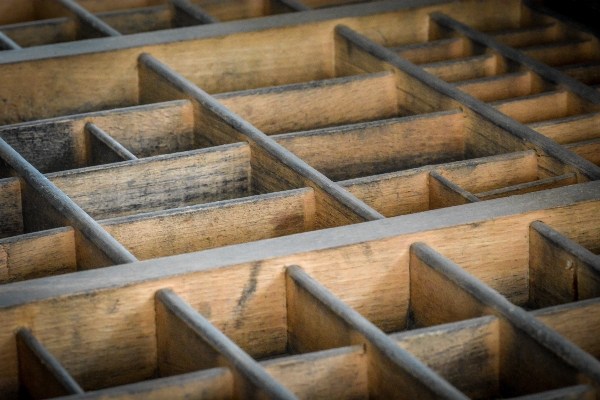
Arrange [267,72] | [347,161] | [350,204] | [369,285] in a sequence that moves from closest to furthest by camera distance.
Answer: [369,285] → [350,204] → [347,161] → [267,72]

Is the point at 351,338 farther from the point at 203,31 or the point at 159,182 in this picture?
the point at 203,31

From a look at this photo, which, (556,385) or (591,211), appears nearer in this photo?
(556,385)

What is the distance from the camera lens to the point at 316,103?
15.8 feet

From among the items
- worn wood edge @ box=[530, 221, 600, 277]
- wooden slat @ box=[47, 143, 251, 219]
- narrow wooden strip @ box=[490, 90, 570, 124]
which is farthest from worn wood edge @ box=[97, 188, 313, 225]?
narrow wooden strip @ box=[490, 90, 570, 124]

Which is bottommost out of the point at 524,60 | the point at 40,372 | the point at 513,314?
the point at 40,372

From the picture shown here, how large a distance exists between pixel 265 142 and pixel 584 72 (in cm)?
176

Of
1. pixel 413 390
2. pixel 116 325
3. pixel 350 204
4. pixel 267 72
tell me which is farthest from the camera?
pixel 267 72

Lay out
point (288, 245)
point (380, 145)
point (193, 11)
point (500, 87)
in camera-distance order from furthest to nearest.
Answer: point (193, 11), point (500, 87), point (380, 145), point (288, 245)

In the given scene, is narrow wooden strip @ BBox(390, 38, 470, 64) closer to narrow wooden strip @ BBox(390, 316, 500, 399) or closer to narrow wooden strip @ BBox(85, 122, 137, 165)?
narrow wooden strip @ BBox(85, 122, 137, 165)

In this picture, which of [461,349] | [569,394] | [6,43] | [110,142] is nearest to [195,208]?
[110,142]

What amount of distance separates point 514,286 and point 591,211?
0.36 meters

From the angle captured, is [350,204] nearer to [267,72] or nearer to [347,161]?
[347,161]

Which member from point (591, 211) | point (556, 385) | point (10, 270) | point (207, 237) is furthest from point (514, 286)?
point (10, 270)

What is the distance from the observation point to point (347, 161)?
4410 millimetres
